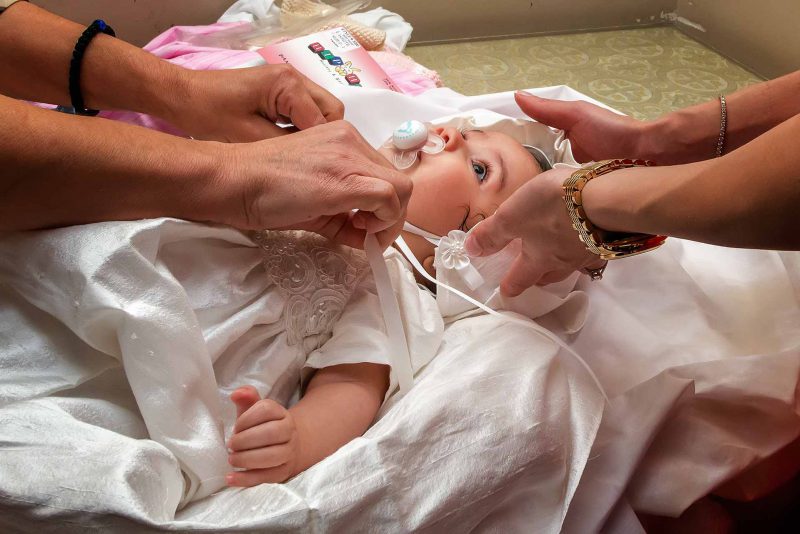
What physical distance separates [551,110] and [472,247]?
37 centimetres

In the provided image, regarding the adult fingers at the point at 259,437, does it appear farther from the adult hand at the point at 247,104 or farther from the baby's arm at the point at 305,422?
the adult hand at the point at 247,104

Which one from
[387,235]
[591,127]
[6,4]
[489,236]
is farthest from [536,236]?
[6,4]

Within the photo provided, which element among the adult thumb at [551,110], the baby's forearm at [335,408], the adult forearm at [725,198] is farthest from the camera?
the adult thumb at [551,110]

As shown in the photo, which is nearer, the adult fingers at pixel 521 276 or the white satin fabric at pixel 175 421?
the white satin fabric at pixel 175 421

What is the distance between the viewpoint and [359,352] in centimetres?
84

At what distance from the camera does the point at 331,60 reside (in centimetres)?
138

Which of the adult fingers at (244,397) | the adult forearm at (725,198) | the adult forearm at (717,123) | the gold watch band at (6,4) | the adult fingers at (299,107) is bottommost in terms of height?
the adult fingers at (244,397)

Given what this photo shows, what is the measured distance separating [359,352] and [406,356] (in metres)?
0.06

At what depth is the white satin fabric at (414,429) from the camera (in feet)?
1.94

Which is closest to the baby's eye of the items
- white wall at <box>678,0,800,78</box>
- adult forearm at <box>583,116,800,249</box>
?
adult forearm at <box>583,116,800,249</box>

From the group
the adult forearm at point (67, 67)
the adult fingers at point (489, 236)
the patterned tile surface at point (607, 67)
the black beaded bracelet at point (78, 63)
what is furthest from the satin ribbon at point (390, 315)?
the patterned tile surface at point (607, 67)

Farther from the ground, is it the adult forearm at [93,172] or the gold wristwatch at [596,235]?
the adult forearm at [93,172]

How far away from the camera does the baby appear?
67 cm

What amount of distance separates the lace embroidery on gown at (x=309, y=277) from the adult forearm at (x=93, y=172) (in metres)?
0.11
